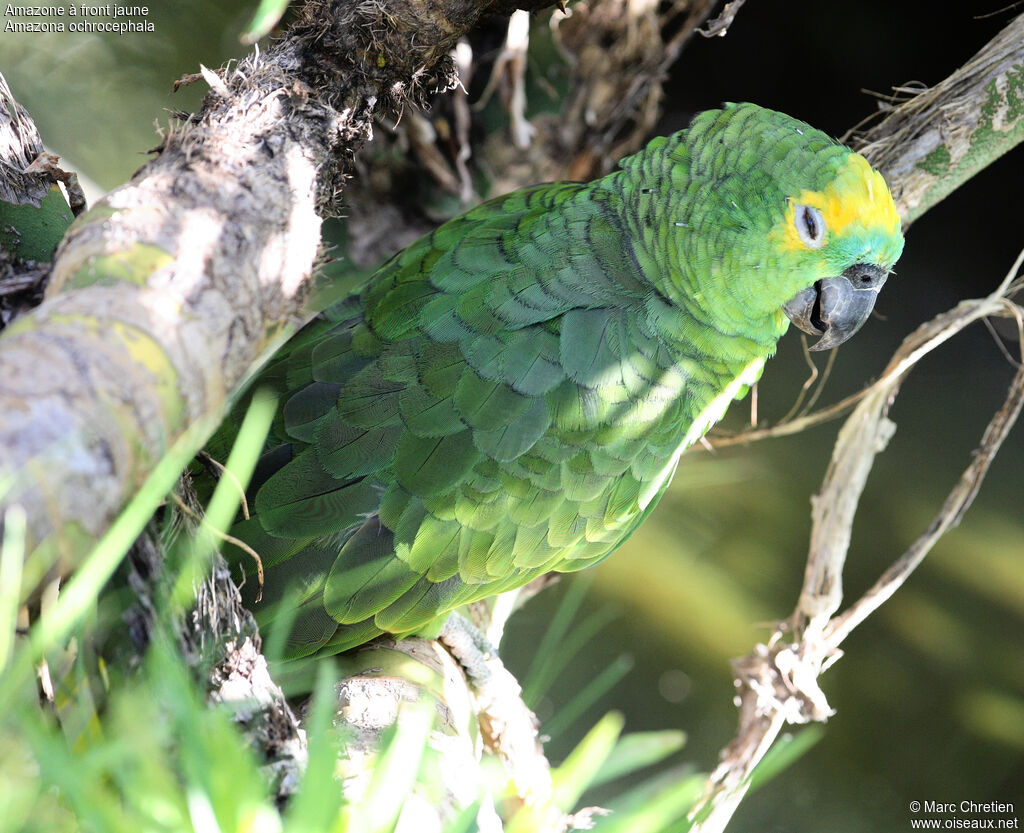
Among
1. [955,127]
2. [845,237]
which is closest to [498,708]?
[845,237]

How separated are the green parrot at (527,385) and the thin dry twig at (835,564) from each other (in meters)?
0.24

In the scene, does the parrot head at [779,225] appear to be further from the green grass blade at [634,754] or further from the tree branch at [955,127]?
the green grass blade at [634,754]

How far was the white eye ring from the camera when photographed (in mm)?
870

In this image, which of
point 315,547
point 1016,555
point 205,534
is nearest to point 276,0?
point 205,534

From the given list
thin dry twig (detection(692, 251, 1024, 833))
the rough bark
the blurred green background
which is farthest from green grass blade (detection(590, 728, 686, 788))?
the blurred green background

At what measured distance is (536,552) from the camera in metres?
1.04

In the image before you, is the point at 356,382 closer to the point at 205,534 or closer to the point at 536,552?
the point at 536,552

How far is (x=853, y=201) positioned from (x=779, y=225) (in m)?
0.08

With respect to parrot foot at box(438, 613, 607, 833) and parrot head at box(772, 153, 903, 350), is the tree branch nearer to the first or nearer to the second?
parrot head at box(772, 153, 903, 350)

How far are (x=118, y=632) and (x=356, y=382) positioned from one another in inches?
18.7

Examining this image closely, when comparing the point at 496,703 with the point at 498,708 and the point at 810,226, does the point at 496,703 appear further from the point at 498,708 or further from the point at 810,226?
the point at 810,226

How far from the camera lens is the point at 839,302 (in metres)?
0.94

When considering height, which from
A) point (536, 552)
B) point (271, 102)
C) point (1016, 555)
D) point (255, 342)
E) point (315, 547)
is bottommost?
point (1016, 555)

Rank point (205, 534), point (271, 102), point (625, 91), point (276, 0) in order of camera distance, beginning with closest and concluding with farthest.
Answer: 1. point (276, 0)
2. point (205, 534)
3. point (271, 102)
4. point (625, 91)
